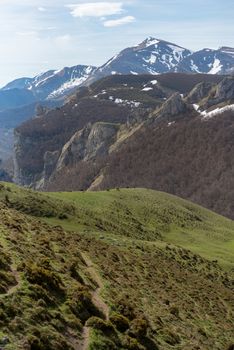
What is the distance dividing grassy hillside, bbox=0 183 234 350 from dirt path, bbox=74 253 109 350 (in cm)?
6

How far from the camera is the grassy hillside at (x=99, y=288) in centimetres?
2314

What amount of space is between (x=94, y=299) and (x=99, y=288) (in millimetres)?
2757

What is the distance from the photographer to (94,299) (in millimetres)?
29438

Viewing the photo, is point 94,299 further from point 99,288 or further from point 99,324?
point 99,324

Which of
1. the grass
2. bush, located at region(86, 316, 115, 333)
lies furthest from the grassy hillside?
the grass

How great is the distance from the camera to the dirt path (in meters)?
22.9

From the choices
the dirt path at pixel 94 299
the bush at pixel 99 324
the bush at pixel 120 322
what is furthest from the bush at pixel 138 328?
the bush at pixel 99 324

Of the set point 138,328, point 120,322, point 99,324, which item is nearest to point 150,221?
point 138,328

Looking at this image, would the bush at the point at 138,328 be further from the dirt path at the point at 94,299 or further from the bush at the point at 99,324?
the bush at the point at 99,324

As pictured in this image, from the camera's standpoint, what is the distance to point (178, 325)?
104ft

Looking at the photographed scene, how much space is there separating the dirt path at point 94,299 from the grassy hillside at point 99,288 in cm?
6

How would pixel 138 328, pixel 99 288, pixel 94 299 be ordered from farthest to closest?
1. pixel 99 288
2. pixel 94 299
3. pixel 138 328

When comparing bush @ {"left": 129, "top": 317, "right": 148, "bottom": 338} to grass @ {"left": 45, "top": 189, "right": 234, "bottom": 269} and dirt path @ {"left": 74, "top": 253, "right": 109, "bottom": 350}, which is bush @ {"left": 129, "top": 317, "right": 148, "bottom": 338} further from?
grass @ {"left": 45, "top": 189, "right": 234, "bottom": 269}

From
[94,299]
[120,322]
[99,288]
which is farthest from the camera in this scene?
[99,288]
